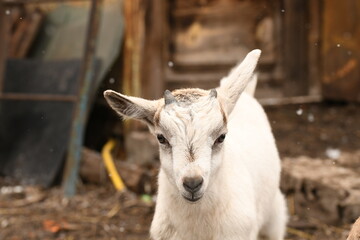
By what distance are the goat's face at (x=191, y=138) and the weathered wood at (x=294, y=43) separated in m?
5.63

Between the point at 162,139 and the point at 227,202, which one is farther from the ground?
the point at 162,139

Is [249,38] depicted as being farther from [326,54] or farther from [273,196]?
[273,196]

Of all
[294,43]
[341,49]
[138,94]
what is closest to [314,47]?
[294,43]

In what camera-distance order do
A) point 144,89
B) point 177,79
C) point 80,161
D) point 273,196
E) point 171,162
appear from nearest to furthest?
point 171,162
point 273,196
point 80,161
point 144,89
point 177,79

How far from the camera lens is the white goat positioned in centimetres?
291

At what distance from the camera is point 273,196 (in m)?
4.05

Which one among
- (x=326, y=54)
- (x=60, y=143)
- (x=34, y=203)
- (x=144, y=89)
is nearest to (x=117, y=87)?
(x=144, y=89)

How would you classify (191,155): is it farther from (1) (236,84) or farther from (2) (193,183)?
(1) (236,84)

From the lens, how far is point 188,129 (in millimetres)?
2918

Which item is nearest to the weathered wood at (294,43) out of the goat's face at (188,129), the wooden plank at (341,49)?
the wooden plank at (341,49)

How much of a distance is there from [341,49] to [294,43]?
2.31ft

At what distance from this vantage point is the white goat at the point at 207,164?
291 cm

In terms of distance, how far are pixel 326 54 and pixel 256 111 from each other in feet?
15.1

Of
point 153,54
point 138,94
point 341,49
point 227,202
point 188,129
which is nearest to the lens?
point 188,129
